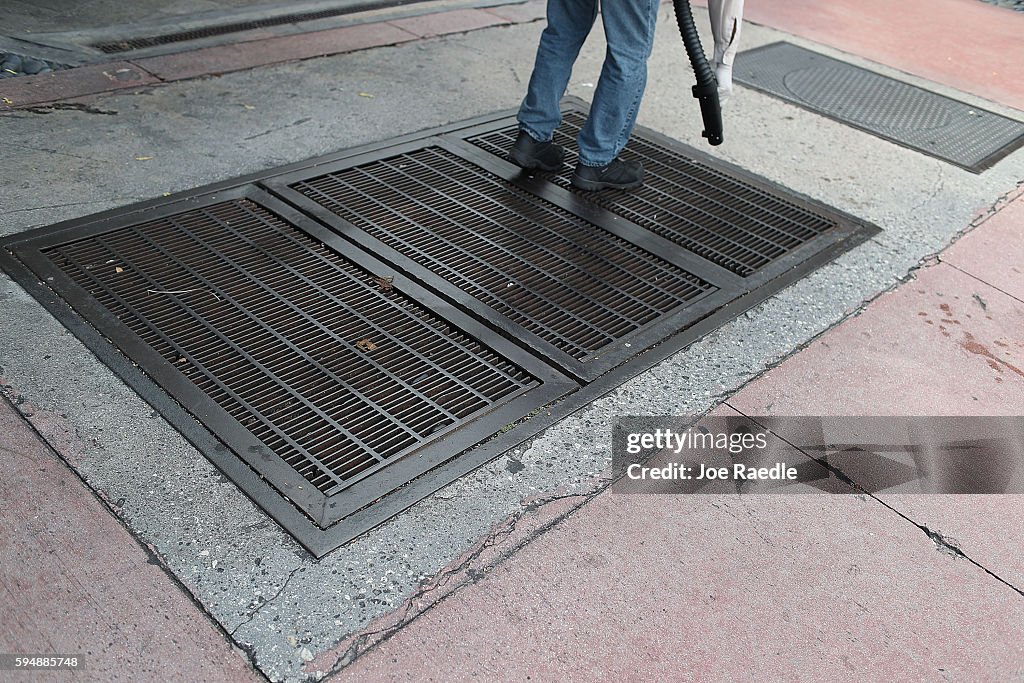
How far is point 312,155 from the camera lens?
12.2ft

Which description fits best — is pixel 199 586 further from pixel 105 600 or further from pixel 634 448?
pixel 634 448

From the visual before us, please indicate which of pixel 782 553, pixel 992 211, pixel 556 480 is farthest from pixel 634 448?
pixel 992 211

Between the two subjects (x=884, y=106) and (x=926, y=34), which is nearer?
(x=884, y=106)

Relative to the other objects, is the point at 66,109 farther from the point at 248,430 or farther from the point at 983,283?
the point at 983,283

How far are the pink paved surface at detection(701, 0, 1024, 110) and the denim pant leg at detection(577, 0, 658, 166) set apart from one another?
9.04ft

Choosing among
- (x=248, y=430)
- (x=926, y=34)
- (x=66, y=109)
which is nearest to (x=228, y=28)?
(x=66, y=109)

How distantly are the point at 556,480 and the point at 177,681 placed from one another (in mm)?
984

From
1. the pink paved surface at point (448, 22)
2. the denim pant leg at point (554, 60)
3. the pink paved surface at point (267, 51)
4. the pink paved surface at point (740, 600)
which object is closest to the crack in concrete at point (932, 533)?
the pink paved surface at point (740, 600)

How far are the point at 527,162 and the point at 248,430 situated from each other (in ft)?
6.09

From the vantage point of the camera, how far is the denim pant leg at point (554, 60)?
3.50m

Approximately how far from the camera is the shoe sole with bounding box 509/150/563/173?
369 centimetres

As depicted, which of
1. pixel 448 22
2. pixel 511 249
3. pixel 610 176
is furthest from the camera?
pixel 448 22

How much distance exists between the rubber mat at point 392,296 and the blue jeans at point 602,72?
0.22 m

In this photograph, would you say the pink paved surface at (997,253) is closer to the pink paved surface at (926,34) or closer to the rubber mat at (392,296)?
the rubber mat at (392,296)
